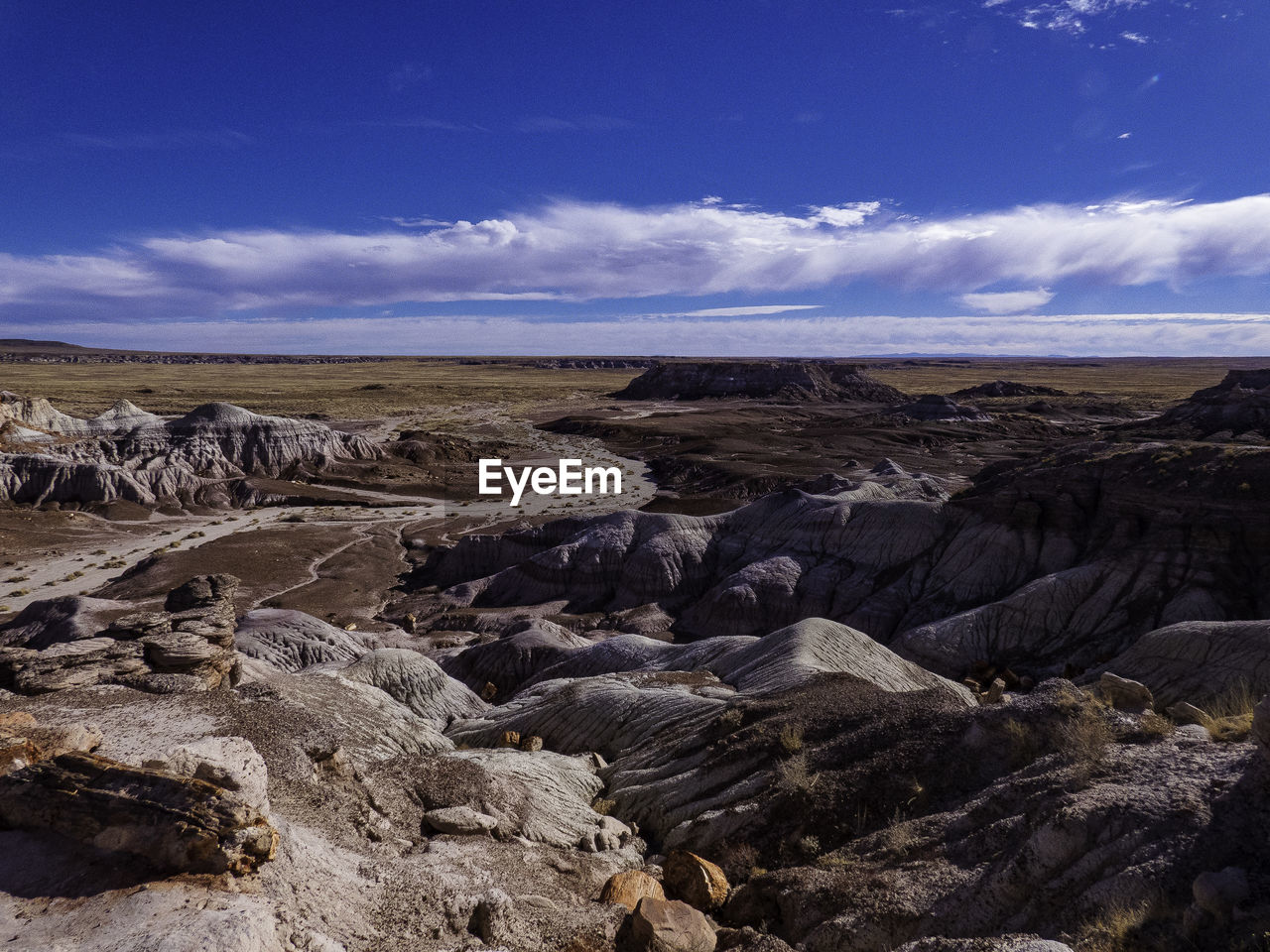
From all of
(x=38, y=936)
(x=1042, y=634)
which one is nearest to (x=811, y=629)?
(x=1042, y=634)

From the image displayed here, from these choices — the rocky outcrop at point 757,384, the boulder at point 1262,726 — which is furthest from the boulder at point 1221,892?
the rocky outcrop at point 757,384

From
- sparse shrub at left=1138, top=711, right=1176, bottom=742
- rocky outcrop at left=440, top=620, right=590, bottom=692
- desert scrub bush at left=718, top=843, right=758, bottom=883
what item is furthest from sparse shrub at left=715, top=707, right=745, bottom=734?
rocky outcrop at left=440, top=620, right=590, bottom=692

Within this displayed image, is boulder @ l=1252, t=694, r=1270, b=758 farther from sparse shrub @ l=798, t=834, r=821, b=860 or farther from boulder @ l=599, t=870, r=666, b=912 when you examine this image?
boulder @ l=599, t=870, r=666, b=912

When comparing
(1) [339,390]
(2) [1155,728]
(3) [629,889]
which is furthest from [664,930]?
(1) [339,390]

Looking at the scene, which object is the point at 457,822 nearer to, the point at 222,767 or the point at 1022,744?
the point at 222,767

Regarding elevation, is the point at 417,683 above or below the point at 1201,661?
below
